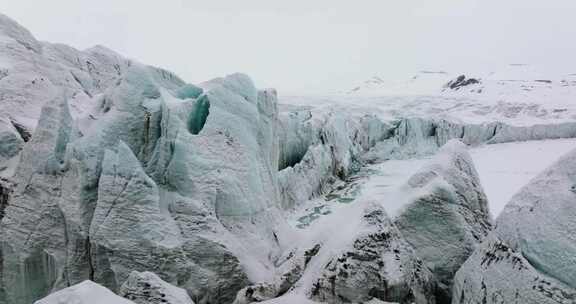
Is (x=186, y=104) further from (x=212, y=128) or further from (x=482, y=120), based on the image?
(x=482, y=120)

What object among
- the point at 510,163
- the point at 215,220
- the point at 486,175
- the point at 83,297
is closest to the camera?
the point at 83,297

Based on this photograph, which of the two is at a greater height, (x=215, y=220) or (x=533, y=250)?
(x=533, y=250)

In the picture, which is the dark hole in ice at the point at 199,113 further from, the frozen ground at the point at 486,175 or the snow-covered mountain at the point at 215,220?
the frozen ground at the point at 486,175

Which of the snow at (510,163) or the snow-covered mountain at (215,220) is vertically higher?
the snow-covered mountain at (215,220)

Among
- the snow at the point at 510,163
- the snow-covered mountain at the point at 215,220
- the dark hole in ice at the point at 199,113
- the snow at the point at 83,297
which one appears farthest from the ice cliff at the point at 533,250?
the snow at the point at 510,163

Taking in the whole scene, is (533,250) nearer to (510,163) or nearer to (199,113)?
(199,113)

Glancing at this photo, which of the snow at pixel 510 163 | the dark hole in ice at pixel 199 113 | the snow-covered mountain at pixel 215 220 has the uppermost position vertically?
the dark hole in ice at pixel 199 113

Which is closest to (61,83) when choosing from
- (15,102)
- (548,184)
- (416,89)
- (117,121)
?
(15,102)

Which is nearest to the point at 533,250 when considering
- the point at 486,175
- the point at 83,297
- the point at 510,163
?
the point at 83,297
